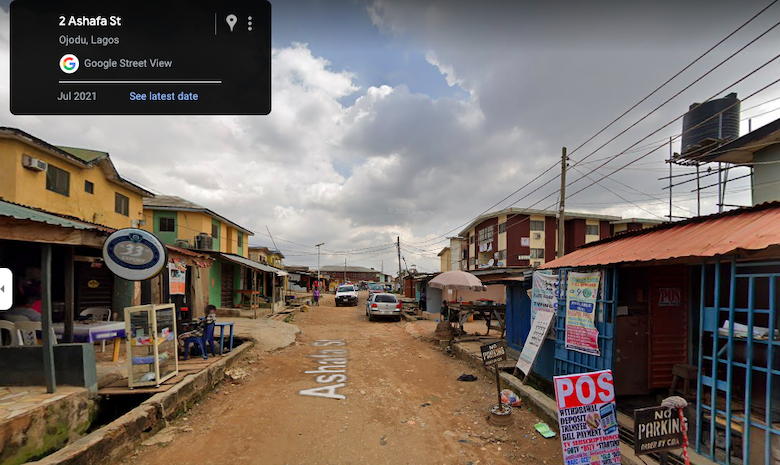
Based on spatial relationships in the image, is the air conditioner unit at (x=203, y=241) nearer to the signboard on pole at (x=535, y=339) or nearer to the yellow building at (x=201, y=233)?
the yellow building at (x=201, y=233)

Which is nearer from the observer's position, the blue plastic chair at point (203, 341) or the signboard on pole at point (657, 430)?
the signboard on pole at point (657, 430)

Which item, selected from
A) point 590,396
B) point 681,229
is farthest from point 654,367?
point 590,396

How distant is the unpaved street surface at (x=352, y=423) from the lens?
14.9ft

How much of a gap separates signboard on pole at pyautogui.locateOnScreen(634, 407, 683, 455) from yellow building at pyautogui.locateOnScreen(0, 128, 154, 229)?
1299 centimetres

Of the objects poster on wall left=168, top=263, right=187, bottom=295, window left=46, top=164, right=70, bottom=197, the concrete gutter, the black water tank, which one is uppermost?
the black water tank

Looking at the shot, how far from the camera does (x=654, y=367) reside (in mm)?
6082

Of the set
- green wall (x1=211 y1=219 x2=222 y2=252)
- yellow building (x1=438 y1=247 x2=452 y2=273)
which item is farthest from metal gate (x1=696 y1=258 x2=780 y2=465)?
yellow building (x1=438 y1=247 x2=452 y2=273)

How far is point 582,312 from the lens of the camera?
5984 mm

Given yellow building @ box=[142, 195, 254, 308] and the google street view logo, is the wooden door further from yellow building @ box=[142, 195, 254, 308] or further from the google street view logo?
yellow building @ box=[142, 195, 254, 308]

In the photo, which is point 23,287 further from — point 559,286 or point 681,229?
point 681,229

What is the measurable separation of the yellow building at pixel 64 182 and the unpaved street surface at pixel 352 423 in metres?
7.63

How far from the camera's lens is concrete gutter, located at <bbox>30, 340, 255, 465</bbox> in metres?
3.73

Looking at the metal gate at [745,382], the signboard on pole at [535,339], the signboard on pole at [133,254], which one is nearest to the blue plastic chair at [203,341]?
the signboard on pole at [133,254]

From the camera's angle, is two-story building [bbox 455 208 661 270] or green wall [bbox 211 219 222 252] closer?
green wall [bbox 211 219 222 252]
